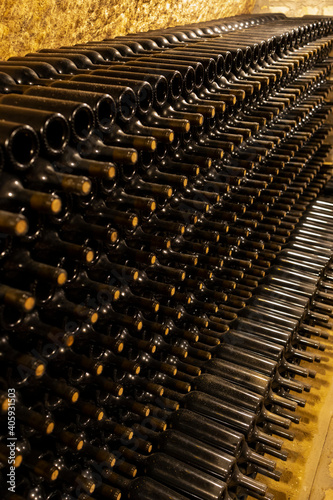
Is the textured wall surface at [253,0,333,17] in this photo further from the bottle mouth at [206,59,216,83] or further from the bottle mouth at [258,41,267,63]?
the bottle mouth at [206,59,216,83]

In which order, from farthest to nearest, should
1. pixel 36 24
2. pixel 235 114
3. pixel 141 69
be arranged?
pixel 36 24 → pixel 235 114 → pixel 141 69

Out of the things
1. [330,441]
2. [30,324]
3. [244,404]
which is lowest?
[30,324]

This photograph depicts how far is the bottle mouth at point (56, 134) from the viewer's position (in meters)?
0.80

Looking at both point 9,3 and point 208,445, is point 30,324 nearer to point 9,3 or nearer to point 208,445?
point 208,445

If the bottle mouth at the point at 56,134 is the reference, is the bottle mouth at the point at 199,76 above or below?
above

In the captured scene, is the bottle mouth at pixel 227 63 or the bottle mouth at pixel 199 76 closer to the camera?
the bottle mouth at pixel 199 76

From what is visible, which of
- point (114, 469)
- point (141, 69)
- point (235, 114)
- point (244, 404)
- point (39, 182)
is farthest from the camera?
point (235, 114)

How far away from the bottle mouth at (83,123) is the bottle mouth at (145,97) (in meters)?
0.20

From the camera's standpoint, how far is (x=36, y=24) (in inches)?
75.7

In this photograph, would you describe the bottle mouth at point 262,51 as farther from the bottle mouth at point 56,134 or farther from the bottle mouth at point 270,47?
the bottle mouth at point 56,134

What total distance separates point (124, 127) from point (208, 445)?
0.94 meters

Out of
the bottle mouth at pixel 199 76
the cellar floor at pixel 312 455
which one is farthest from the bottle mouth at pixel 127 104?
the cellar floor at pixel 312 455

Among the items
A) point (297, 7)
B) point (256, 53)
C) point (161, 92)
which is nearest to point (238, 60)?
point (256, 53)

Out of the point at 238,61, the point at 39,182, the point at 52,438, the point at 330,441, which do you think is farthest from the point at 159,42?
the point at 330,441
